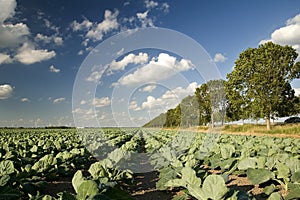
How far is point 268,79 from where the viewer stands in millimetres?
28984

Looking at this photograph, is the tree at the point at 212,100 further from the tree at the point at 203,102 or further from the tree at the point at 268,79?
the tree at the point at 268,79

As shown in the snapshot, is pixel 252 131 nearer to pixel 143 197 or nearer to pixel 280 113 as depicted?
pixel 280 113

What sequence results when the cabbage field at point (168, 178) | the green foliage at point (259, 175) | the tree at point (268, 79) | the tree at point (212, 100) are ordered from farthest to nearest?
the tree at point (212, 100), the tree at point (268, 79), the green foliage at point (259, 175), the cabbage field at point (168, 178)

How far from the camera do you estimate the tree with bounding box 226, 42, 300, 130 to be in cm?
2872

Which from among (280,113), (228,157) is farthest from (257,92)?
(228,157)

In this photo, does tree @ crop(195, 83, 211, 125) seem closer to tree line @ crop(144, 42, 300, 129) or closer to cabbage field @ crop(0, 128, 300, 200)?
tree line @ crop(144, 42, 300, 129)

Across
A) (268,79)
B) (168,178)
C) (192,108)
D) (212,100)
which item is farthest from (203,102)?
(168,178)

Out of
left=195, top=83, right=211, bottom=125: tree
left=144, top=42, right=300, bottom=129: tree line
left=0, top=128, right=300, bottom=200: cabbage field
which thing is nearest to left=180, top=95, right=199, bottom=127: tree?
left=195, top=83, right=211, bottom=125: tree

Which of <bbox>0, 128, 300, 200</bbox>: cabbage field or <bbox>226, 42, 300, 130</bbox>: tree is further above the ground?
<bbox>226, 42, 300, 130</bbox>: tree

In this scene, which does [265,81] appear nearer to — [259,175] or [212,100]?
[212,100]

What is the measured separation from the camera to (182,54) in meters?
13.9

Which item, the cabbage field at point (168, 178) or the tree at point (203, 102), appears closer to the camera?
the cabbage field at point (168, 178)

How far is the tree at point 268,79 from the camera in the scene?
28.7 m

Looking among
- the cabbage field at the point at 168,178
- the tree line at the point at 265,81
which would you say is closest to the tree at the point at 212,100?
the tree line at the point at 265,81
